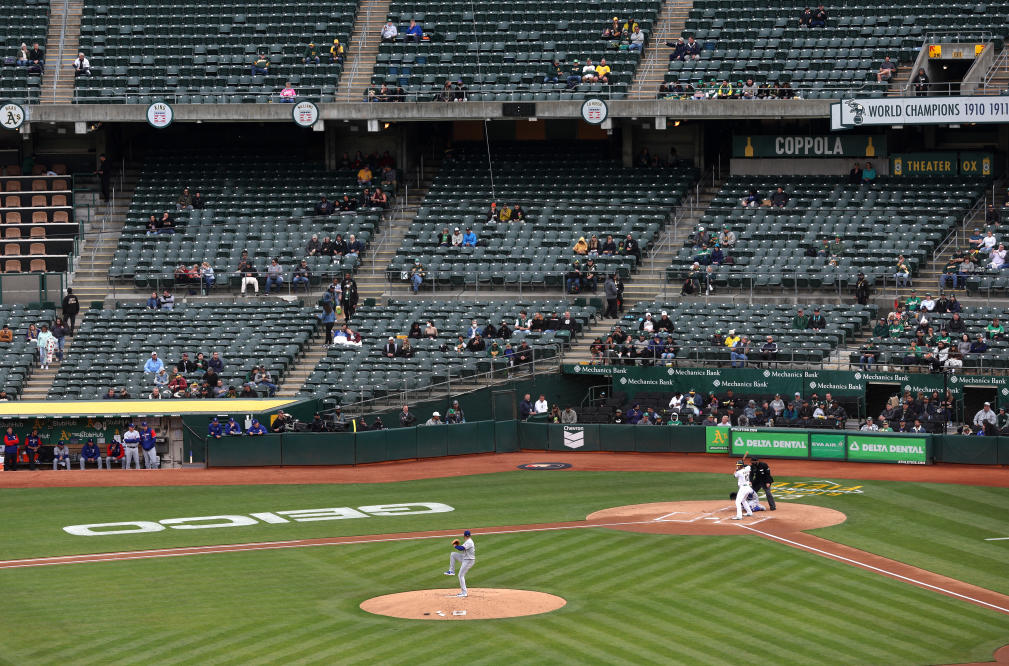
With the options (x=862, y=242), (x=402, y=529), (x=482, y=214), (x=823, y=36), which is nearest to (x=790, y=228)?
(x=862, y=242)

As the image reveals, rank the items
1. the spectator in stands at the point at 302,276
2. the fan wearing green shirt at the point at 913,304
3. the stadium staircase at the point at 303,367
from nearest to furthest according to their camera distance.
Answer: the fan wearing green shirt at the point at 913,304, the stadium staircase at the point at 303,367, the spectator in stands at the point at 302,276

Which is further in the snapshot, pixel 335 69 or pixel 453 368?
pixel 335 69

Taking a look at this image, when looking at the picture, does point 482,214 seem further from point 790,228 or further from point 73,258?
point 73,258

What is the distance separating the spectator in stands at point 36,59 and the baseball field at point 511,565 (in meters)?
22.0

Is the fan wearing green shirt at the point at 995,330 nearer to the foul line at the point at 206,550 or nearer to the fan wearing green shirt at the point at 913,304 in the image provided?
the fan wearing green shirt at the point at 913,304

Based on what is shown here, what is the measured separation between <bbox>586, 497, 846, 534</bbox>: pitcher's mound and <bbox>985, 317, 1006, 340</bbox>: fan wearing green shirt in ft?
36.2

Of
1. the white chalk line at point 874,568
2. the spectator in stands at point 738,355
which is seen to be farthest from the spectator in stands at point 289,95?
the white chalk line at point 874,568

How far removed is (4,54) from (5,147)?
139 inches

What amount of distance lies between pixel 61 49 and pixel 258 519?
31.1 metres

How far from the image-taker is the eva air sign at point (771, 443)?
41500 mm

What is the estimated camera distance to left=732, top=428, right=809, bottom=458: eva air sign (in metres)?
41.5

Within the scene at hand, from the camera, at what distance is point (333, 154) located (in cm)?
5953

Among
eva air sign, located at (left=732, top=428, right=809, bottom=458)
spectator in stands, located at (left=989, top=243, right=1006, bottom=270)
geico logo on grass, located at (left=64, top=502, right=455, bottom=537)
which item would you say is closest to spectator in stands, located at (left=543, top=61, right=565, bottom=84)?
spectator in stands, located at (left=989, top=243, right=1006, bottom=270)

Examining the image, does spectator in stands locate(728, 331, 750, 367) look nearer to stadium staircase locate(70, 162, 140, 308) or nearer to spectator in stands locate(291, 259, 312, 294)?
spectator in stands locate(291, 259, 312, 294)
